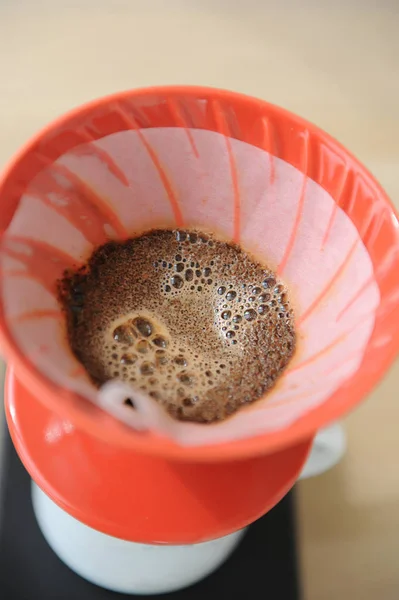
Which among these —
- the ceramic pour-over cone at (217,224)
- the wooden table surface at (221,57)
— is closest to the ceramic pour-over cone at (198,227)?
the ceramic pour-over cone at (217,224)

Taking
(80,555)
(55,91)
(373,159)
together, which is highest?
(373,159)

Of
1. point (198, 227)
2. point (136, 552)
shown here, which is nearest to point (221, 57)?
point (198, 227)

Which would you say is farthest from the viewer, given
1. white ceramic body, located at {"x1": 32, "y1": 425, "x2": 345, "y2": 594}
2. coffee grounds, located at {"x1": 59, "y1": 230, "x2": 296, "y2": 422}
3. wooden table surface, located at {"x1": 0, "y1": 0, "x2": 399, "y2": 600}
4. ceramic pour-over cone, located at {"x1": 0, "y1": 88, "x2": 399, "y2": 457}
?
wooden table surface, located at {"x1": 0, "y1": 0, "x2": 399, "y2": 600}

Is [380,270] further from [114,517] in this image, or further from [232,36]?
[232,36]

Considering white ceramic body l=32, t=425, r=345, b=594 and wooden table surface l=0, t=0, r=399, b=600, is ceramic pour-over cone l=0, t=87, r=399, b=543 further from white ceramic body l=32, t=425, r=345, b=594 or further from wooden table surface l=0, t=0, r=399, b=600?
wooden table surface l=0, t=0, r=399, b=600

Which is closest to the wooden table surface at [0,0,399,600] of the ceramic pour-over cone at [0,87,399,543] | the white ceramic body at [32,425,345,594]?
the white ceramic body at [32,425,345,594]

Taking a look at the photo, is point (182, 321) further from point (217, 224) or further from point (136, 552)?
point (136, 552)

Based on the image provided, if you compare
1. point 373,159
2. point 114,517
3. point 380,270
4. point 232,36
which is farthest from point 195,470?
point 232,36
